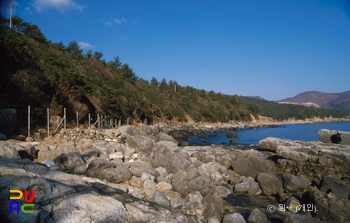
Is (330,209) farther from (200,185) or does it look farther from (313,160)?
(313,160)

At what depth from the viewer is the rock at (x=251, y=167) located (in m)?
12.1

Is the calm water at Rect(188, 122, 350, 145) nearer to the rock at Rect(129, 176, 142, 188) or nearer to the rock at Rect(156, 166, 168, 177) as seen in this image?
the rock at Rect(156, 166, 168, 177)

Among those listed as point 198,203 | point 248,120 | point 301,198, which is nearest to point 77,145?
point 198,203

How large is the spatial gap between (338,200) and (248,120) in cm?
7235

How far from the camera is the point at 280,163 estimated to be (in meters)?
14.9

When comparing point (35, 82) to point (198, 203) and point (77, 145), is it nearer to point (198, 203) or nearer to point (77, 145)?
point (77, 145)

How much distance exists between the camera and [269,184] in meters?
10.4

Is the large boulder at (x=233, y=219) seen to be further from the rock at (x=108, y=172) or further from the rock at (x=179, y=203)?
the rock at (x=108, y=172)

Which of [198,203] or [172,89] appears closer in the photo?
[198,203]

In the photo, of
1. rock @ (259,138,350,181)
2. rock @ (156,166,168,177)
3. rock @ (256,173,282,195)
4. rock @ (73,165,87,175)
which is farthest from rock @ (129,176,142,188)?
rock @ (259,138,350,181)

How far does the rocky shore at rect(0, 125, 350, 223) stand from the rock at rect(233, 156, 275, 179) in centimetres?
5

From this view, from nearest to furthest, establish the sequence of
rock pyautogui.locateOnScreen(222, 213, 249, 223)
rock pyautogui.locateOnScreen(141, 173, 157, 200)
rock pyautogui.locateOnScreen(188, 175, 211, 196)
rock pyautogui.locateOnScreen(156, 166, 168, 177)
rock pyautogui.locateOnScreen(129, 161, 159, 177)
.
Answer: rock pyautogui.locateOnScreen(222, 213, 249, 223) < rock pyautogui.locateOnScreen(141, 173, 157, 200) < rock pyautogui.locateOnScreen(188, 175, 211, 196) < rock pyautogui.locateOnScreen(129, 161, 159, 177) < rock pyautogui.locateOnScreen(156, 166, 168, 177)

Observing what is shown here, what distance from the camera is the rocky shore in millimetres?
4938

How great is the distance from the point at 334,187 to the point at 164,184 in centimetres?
701
